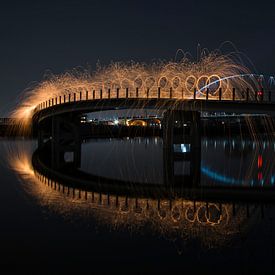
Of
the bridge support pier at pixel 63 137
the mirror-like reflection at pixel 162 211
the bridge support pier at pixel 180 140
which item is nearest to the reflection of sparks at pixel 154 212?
the mirror-like reflection at pixel 162 211

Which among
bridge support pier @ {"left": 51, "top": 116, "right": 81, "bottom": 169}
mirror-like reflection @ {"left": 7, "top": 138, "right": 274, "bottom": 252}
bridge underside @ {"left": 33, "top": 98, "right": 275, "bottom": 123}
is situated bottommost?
mirror-like reflection @ {"left": 7, "top": 138, "right": 274, "bottom": 252}

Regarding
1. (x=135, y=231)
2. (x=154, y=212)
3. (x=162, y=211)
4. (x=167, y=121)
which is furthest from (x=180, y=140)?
(x=135, y=231)

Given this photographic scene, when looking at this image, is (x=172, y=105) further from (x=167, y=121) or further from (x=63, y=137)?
(x=63, y=137)

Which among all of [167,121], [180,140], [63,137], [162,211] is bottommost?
[162,211]

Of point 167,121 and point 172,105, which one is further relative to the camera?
point 167,121

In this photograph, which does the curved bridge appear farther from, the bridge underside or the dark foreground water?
the dark foreground water

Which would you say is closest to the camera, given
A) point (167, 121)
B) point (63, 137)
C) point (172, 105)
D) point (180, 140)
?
point (172, 105)

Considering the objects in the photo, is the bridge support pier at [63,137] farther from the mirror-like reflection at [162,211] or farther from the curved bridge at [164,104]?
the mirror-like reflection at [162,211]

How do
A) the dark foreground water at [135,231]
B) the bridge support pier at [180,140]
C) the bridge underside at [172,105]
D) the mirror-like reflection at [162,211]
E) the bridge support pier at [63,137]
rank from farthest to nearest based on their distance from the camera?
the bridge support pier at [63,137] < the bridge support pier at [180,140] < the bridge underside at [172,105] < the mirror-like reflection at [162,211] < the dark foreground water at [135,231]

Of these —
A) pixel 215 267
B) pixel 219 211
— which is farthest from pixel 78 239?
pixel 219 211

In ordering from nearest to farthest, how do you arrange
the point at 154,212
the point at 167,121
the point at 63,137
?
the point at 154,212 → the point at 167,121 → the point at 63,137

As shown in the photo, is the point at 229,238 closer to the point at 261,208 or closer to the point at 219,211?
the point at 219,211

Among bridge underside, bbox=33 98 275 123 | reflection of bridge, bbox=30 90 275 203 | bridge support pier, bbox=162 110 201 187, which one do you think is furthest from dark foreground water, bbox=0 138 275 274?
bridge support pier, bbox=162 110 201 187

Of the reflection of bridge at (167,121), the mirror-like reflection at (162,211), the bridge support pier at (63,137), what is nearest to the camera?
the mirror-like reflection at (162,211)
